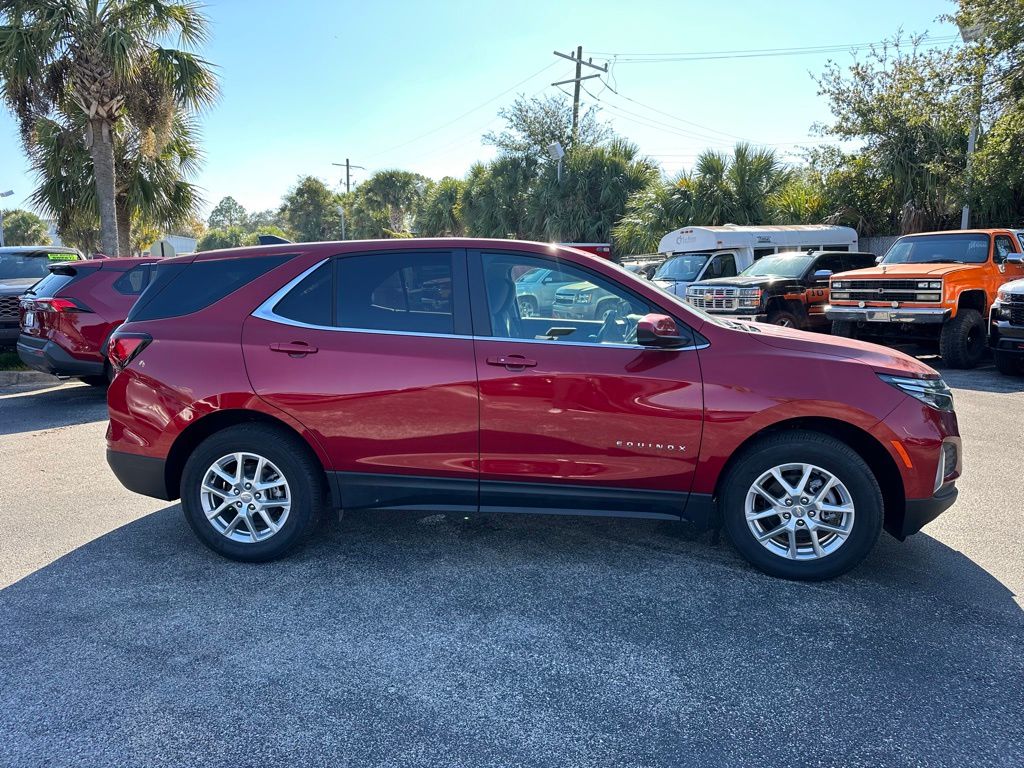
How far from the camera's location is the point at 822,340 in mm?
4016

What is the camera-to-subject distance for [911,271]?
11.2 metres

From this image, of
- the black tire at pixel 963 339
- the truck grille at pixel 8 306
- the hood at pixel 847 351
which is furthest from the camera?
the black tire at pixel 963 339

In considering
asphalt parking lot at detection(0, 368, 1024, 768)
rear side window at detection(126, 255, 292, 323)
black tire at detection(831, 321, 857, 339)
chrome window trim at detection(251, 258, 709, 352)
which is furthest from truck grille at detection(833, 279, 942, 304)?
rear side window at detection(126, 255, 292, 323)

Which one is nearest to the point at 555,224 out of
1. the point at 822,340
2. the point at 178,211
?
the point at 178,211

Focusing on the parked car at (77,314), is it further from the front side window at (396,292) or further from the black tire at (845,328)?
the black tire at (845,328)

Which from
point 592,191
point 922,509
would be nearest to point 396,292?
point 922,509

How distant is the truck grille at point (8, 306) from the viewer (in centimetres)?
1048

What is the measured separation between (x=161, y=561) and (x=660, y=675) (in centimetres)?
283

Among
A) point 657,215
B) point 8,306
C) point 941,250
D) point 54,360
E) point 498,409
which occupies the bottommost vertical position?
point 54,360

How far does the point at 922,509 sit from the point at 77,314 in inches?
346

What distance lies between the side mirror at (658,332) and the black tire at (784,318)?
9826mm

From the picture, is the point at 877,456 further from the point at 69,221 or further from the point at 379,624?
the point at 69,221

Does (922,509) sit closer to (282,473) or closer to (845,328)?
(282,473)

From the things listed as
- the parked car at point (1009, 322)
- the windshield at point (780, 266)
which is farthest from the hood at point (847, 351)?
the windshield at point (780, 266)
